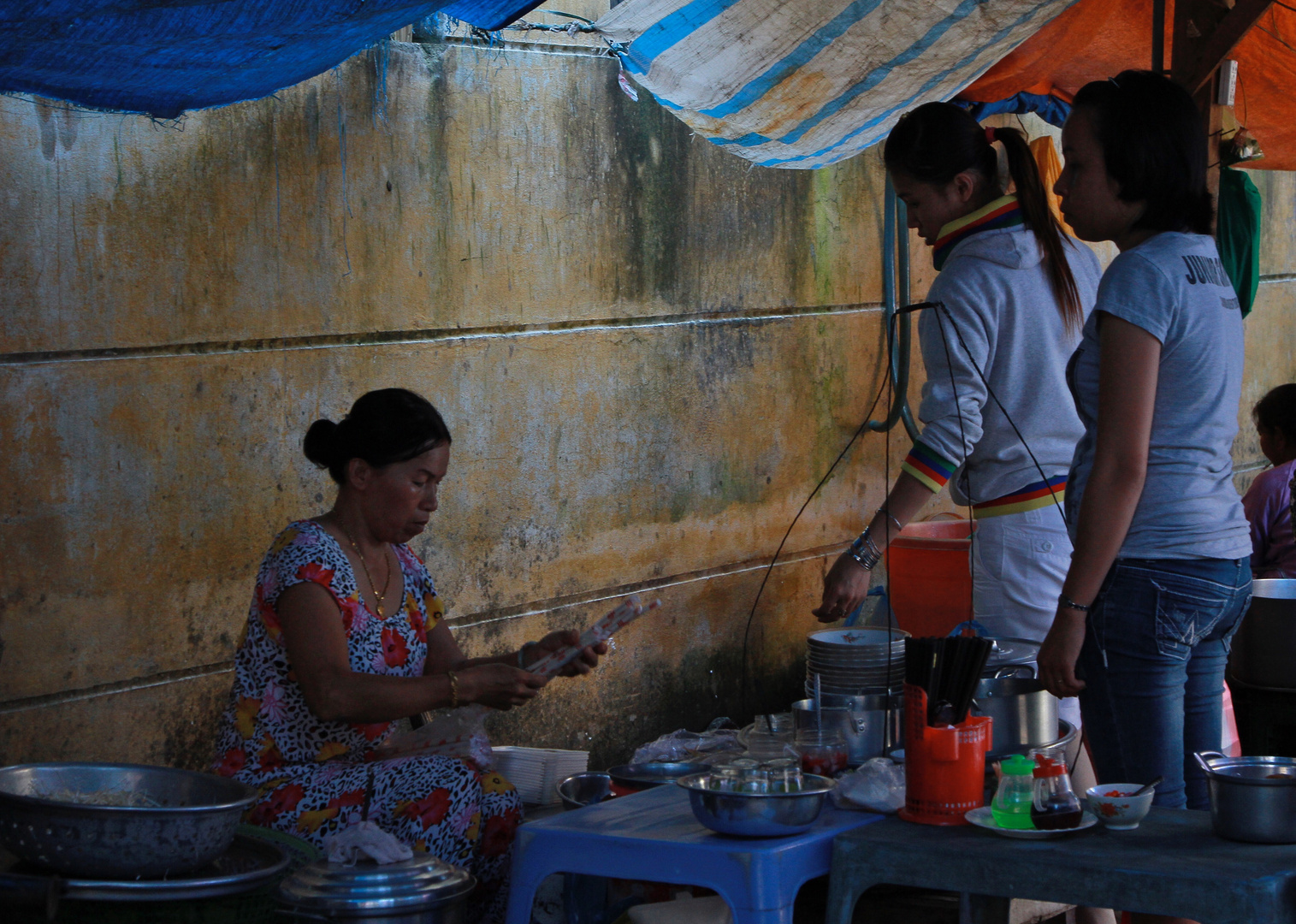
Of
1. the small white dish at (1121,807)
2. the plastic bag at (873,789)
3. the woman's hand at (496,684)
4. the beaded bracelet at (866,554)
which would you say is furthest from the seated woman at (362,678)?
the small white dish at (1121,807)

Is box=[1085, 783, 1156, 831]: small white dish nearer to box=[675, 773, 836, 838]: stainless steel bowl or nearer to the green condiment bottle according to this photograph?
the green condiment bottle

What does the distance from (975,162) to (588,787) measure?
64.0 inches

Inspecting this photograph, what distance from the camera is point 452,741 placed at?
117 inches

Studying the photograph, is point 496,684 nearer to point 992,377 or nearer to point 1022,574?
point 1022,574

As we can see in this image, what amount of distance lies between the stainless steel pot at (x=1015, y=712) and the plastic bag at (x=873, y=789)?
0.75 ft

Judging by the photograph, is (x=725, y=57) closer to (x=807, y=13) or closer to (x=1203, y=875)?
(x=807, y=13)

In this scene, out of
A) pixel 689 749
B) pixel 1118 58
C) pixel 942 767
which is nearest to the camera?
pixel 942 767

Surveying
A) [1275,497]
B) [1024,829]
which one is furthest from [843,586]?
[1275,497]

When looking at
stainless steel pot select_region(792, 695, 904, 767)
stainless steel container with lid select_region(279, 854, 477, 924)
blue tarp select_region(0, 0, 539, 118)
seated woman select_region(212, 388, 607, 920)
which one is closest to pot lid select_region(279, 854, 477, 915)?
stainless steel container with lid select_region(279, 854, 477, 924)

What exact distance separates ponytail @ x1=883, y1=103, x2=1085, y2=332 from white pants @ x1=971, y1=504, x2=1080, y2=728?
475 mm

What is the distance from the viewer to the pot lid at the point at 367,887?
88.7 inches

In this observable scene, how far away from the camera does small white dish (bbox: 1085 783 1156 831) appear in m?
2.11

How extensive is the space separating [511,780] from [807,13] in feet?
7.01

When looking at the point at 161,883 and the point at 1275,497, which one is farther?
the point at 1275,497
